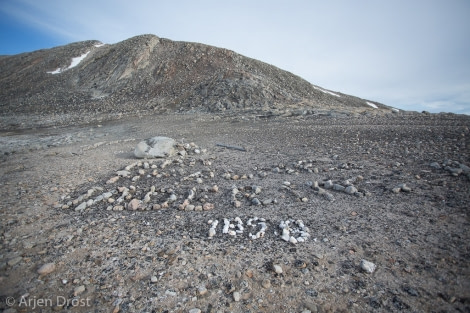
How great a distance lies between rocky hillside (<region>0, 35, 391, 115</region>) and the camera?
21.4m

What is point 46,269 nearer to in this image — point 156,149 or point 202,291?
point 202,291

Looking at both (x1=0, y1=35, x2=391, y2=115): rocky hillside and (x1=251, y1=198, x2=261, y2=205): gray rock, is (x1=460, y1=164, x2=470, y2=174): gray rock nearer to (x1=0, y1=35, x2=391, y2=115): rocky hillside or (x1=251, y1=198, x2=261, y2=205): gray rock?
(x1=251, y1=198, x2=261, y2=205): gray rock

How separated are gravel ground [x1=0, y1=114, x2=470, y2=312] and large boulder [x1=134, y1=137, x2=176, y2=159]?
931 mm

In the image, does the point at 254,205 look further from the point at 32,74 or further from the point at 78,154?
the point at 32,74

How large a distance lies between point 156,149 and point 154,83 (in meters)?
23.8

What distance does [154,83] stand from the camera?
27891 mm

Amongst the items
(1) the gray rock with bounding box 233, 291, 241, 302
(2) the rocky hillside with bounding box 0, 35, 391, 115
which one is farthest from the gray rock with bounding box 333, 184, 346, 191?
(2) the rocky hillside with bounding box 0, 35, 391, 115

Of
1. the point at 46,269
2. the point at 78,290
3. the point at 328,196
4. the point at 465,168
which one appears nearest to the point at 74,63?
the point at 46,269

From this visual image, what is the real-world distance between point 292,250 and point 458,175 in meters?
3.94

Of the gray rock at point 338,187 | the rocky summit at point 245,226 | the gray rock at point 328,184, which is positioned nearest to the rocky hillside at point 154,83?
the rocky summit at point 245,226

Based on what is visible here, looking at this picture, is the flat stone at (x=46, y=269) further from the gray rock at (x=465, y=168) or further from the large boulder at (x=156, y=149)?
the gray rock at (x=465, y=168)

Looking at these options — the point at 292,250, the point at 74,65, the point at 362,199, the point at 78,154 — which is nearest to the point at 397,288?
the point at 292,250

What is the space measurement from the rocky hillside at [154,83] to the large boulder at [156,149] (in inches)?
450

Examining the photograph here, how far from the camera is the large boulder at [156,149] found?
7012 mm
